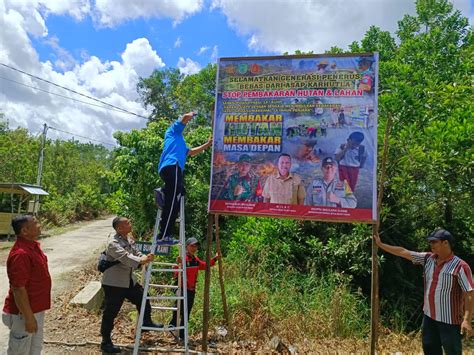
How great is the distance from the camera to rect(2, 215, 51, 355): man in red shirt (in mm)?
3326

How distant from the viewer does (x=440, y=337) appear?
12.2ft

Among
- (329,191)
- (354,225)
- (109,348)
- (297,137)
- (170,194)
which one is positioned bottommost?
(109,348)

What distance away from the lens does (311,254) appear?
8008 millimetres

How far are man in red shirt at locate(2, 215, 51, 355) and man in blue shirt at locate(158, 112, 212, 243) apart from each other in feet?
4.67

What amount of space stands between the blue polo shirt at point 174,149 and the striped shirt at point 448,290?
297 cm

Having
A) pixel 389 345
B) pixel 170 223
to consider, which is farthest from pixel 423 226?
pixel 170 223

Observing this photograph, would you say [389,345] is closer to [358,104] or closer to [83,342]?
[358,104]

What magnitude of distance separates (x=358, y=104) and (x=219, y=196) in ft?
6.69

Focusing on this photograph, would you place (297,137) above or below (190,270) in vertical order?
above

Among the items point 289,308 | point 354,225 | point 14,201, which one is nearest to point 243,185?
point 289,308

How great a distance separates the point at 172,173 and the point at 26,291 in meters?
1.92

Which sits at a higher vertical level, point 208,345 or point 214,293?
point 214,293

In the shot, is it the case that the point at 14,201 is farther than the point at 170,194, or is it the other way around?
the point at 14,201

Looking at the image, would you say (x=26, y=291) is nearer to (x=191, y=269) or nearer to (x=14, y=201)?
(x=191, y=269)
